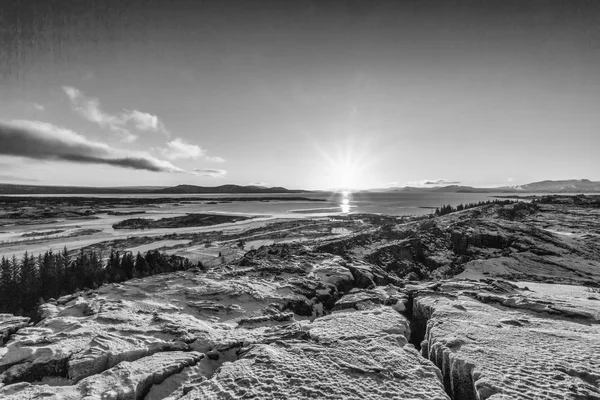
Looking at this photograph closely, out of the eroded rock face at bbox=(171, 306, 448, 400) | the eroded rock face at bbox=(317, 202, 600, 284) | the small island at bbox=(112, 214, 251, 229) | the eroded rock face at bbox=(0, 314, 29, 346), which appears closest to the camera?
the eroded rock face at bbox=(171, 306, 448, 400)

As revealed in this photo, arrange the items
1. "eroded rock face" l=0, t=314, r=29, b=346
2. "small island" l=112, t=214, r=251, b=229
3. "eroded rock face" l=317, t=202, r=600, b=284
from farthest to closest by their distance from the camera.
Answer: "small island" l=112, t=214, r=251, b=229 → "eroded rock face" l=317, t=202, r=600, b=284 → "eroded rock face" l=0, t=314, r=29, b=346

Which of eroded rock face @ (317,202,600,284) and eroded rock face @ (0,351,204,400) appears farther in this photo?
eroded rock face @ (317,202,600,284)

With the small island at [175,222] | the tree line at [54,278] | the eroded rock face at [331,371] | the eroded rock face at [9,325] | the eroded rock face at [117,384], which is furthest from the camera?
the small island at [175,222]

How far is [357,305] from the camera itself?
1271cm

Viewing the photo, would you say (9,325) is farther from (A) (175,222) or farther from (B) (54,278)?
(A) (175,222)

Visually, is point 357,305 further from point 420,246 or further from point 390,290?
point 420,246

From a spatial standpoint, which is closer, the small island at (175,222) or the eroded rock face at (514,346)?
the eroded rock face at (514,346)

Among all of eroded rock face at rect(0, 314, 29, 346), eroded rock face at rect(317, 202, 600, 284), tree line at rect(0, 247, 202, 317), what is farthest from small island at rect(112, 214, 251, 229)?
eroded rock face at rect(0, 314, 29, 346)

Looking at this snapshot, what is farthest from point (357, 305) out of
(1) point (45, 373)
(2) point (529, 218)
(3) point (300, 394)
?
(2) point (529, 218)

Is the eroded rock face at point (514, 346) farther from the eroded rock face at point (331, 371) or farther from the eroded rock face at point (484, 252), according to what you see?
the eroded rock face at point (484, 252)

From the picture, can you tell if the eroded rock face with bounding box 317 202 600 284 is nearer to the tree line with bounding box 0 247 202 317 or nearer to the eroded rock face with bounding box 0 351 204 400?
the eroded rock face with bounding box 0 351 204 400

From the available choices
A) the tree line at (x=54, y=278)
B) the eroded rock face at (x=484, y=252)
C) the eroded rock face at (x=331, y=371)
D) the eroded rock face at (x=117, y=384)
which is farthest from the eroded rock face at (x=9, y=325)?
the eroded rock face at (x=484, y=252)

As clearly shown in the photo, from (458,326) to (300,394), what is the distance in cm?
703

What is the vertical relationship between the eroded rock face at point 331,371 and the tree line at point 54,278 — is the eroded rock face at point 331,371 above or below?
above
